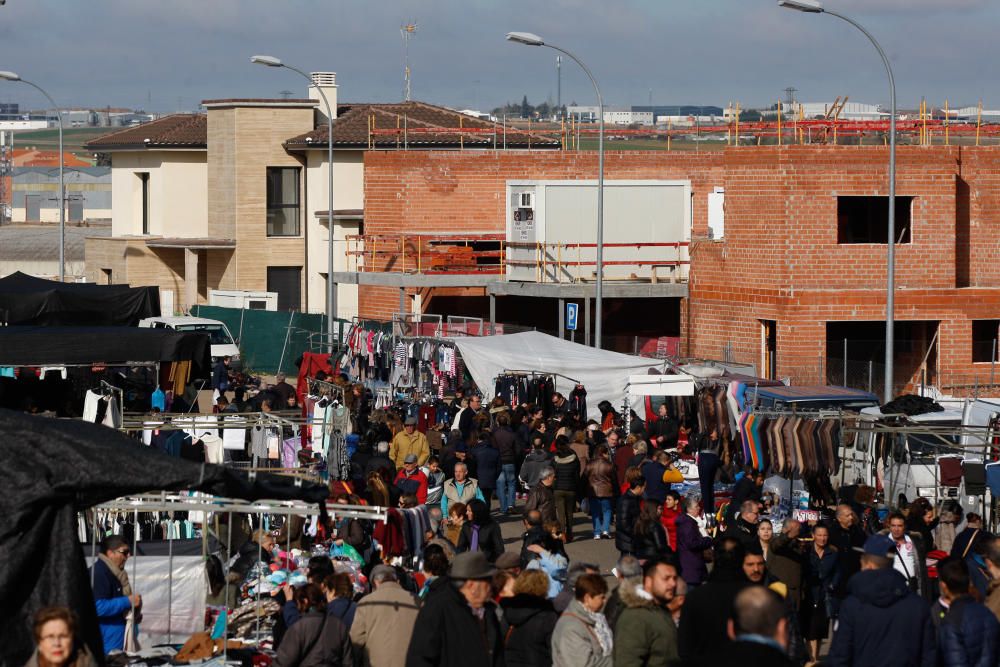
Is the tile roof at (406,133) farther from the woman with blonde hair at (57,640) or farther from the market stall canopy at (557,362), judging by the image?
the woman with blonde hair at (57,640)

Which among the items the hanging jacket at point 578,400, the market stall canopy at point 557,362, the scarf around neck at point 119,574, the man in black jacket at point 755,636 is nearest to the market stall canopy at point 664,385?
the hanging jacket at point 578,400

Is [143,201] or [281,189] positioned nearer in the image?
[281,189]

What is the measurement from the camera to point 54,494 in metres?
8.77

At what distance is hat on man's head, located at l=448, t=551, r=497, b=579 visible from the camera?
998cm

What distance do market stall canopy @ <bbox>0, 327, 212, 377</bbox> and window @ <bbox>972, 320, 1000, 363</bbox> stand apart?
57.8ft

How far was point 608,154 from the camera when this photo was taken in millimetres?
44531

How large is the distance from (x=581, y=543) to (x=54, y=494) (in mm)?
12187

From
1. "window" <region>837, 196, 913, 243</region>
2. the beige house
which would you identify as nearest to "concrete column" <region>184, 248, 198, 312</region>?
the beige house

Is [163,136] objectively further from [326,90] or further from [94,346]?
[94,346]

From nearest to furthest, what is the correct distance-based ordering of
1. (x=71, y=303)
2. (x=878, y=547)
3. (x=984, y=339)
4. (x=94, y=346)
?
(x=878, y=547), (x=94, y=346), (x=71, y=303), (x=984, y=339)

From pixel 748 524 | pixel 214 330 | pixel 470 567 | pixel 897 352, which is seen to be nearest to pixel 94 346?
pixel 748 524

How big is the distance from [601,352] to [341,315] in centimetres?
2513

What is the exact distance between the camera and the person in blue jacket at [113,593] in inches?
454

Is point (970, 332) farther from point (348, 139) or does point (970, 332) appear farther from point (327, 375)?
point (348, 139)
